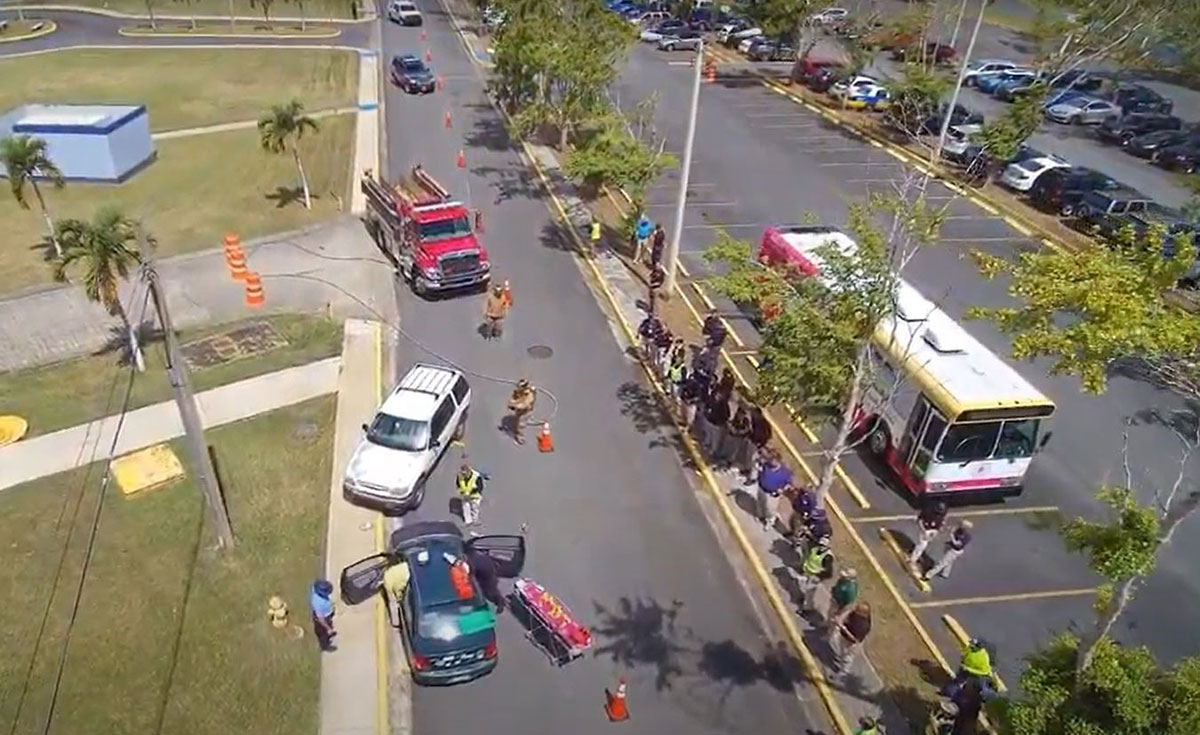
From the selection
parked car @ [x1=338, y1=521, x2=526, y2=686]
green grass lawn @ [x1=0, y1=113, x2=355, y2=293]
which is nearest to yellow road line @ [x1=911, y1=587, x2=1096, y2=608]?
parked car @ [x1=338, y1=521, x2=526, y2=686]

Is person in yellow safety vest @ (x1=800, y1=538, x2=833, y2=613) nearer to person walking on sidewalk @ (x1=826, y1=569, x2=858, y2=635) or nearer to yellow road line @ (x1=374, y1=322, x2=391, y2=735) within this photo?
person walking on sidewalk @ (x1=826, y1=569, x2=858, y2=635)

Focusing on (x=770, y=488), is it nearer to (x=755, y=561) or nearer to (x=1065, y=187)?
(x=755, y=561)

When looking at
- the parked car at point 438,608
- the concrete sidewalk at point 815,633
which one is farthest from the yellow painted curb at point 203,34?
the parked car at point 438,608

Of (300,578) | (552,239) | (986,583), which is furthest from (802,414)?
(552,239)

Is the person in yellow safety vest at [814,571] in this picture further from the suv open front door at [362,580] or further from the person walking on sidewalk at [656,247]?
the person walking on sidewalk at [656,247]

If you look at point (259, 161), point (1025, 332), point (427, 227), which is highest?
point (1025, 332)

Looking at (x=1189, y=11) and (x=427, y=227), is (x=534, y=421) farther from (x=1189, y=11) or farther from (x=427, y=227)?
(x=1189, y=11)
